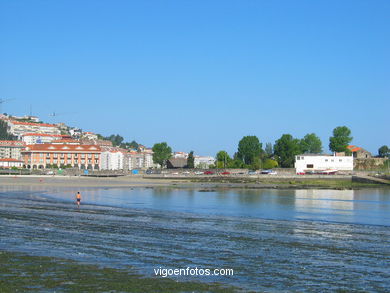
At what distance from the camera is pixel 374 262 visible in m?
19.4

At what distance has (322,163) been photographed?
13188cm

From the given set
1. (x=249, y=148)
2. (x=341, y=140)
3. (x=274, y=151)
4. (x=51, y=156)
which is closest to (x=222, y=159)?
(x=249, y=148)

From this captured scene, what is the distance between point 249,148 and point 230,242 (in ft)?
437

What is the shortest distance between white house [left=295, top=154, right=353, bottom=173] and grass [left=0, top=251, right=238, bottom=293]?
117 metres

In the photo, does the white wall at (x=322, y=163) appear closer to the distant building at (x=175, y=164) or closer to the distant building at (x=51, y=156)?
the distant building at (x=175, y=164)

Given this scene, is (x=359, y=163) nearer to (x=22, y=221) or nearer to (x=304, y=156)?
(x=304, y=156)

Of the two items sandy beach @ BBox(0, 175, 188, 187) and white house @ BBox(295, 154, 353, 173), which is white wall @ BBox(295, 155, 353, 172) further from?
sandy beach @ BBox(0, 175, 188, 187)

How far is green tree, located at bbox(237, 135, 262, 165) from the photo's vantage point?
511 feet

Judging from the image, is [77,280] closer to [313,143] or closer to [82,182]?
[82,182]

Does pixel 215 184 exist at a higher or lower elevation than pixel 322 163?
lower

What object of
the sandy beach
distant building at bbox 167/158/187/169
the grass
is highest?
distant building at bbox 167/158/187/169

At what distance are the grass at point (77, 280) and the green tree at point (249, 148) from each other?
138m

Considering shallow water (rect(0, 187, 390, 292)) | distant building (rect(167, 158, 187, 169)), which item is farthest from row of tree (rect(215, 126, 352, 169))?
A: shallow water (rect(0, 187, 390, 292))

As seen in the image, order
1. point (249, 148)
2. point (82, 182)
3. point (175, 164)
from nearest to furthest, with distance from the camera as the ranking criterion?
point (82, 182), point (249, 148), point (175, 164)
